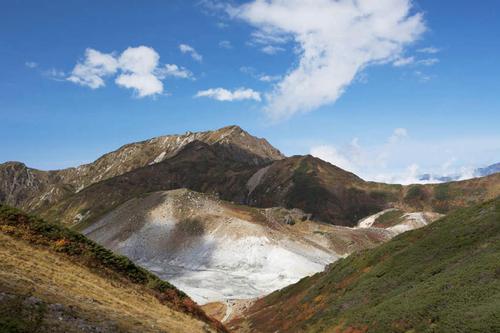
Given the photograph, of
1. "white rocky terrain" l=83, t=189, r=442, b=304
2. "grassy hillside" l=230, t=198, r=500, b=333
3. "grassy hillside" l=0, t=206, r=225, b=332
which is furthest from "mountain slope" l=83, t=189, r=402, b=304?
"grassy hillside" l=0, t=206, r=225, b=332

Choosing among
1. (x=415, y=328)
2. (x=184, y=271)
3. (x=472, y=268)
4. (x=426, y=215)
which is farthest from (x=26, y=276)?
(x=426, y=215)

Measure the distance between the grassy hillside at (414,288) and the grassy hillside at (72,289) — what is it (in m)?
13.4

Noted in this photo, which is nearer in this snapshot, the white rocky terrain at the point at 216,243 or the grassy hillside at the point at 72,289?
the grassy hillside at the point at 72,289

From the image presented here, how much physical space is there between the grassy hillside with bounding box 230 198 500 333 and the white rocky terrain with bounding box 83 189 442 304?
31879 mm

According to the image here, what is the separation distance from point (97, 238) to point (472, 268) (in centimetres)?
10777

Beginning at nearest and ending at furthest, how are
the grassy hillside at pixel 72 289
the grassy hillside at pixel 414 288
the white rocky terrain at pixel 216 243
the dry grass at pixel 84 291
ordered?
the grassy hillside at pixel 72 289 < the dry grass at pixel 84 291 < the grassy hillside at pixel 414 288 < the white rocky terrain at pixel 216 243

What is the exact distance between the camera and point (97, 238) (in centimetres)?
12256

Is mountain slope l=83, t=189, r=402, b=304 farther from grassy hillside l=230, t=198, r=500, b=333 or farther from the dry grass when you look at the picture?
the dry grass

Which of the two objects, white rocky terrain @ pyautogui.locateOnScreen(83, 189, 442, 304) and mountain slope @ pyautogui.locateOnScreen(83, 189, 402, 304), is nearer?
white rocky terrain @ pyautogui.locateOnScreen(83, 189, 442, 304)

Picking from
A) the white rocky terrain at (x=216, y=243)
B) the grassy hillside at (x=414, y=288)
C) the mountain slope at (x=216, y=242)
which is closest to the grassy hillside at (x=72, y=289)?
the grassy hillside at (x=414, y=288)

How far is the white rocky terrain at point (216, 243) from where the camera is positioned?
95.1m

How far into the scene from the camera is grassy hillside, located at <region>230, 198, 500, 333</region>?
28.6m

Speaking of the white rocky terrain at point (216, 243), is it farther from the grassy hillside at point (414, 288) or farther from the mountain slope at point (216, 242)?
the grassy hillside at point (414, 288)

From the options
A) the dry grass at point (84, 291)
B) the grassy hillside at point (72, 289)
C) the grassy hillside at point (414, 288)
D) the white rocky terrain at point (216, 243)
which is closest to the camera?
the grassy hillside at point (72, 289)
